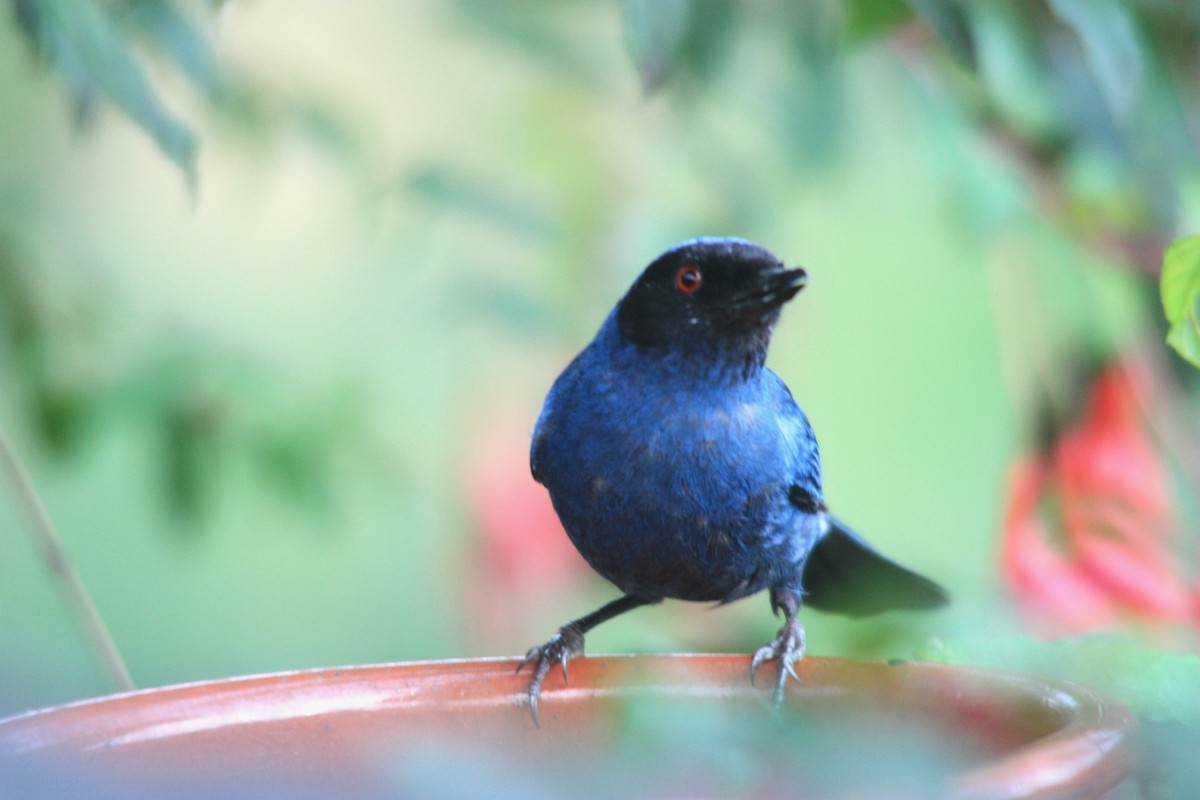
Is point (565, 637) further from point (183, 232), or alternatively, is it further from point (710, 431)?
point (183, 232)

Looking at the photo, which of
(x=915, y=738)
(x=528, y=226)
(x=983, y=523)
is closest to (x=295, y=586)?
(x=983, y=523)

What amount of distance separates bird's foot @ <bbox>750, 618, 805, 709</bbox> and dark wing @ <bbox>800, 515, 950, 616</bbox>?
105 millimetres

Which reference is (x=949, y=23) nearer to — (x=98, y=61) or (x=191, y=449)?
(x=98, y=61)

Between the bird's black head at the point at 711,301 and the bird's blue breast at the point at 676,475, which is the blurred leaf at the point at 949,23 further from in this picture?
the bird's blue breast at the point at 676,475

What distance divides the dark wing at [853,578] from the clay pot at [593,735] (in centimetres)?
71

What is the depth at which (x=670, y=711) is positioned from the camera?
113 centimetres

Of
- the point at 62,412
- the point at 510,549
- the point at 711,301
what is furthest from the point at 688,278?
the point at 510,549

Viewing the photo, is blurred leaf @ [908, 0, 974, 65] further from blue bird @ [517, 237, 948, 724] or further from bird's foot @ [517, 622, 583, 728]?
bird's foot @ [517, 622, 583, 728]

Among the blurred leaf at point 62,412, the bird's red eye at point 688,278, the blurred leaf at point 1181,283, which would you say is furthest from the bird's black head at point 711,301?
the blurred leaf at point 62,412

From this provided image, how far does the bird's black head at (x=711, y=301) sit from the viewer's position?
7.61ft

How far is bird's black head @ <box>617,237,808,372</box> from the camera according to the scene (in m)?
2.32

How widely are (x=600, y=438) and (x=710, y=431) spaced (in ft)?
0.59

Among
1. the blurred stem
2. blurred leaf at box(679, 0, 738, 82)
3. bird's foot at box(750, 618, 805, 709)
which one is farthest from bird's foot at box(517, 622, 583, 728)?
blurred leaf at box(679, 0, 738, 82)

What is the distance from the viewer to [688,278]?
7.84ft
